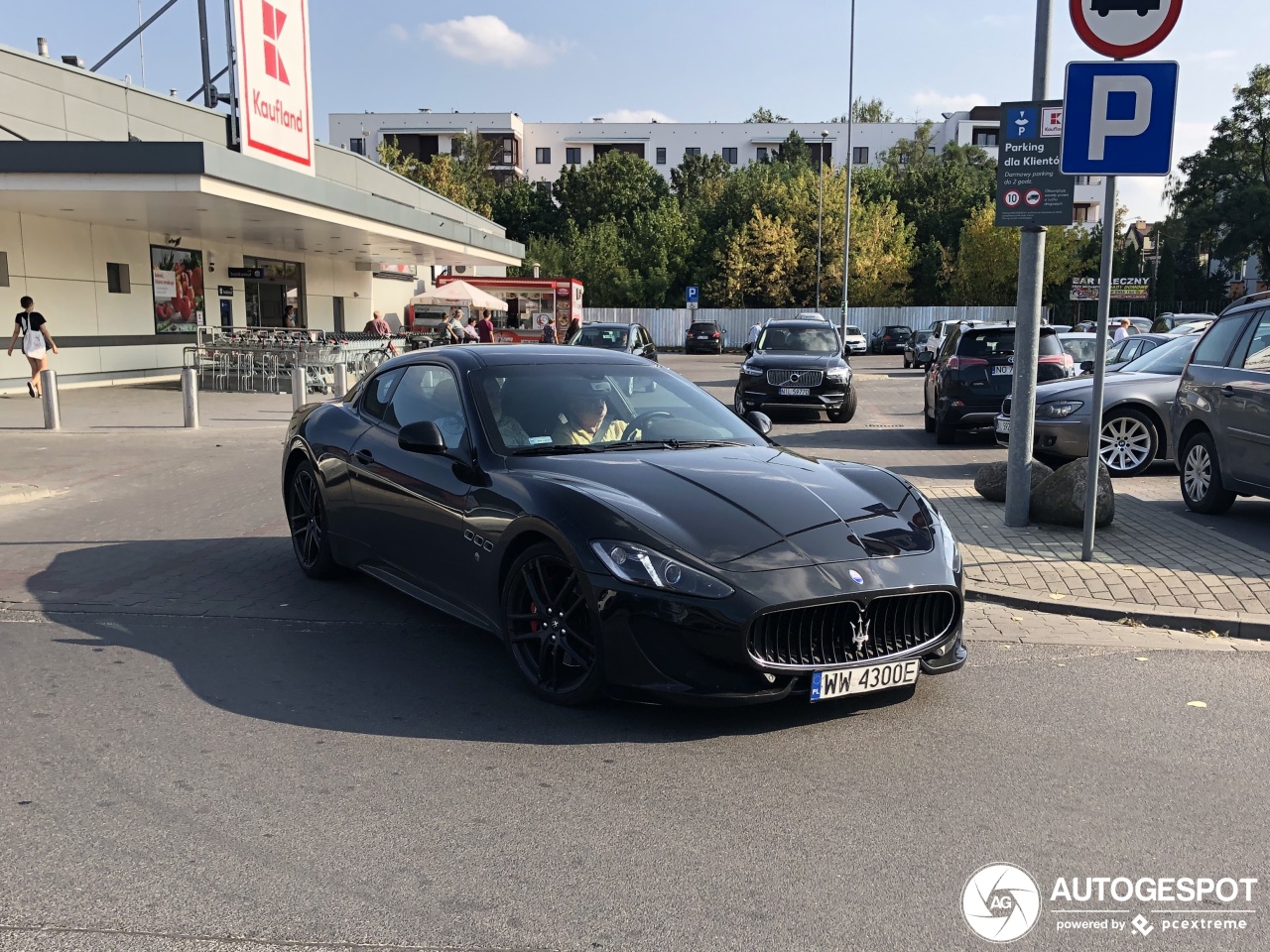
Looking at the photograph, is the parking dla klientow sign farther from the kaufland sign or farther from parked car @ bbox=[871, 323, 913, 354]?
parked car @ bbox=[871, 323, 913, 354]

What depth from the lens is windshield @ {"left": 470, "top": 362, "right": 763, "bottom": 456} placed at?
5.48 meters

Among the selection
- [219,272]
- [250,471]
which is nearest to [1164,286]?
[219,272]

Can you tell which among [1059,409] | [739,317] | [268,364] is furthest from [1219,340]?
[739,317]

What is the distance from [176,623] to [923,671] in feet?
13.3

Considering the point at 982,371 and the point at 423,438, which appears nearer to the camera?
the point at 423,438

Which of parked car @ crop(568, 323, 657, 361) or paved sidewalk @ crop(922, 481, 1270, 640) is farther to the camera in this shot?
parked car @ crop(568, 323, 657, 361)

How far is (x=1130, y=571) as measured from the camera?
23.4ft

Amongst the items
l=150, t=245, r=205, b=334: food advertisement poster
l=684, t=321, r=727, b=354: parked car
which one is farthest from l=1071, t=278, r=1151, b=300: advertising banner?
l=150, t=245, r=205, b=334: food advertisement poster

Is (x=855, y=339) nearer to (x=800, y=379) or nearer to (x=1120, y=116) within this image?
(x=800, y=379)

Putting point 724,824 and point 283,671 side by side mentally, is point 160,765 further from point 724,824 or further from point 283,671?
point 724,824

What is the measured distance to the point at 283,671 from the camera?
5.28 meters

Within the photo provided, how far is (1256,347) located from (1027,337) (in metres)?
2.31

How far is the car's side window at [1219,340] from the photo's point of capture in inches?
364

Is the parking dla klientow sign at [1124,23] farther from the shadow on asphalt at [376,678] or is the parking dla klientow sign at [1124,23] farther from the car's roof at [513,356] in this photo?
the shadow on asphalt at [376,678]
